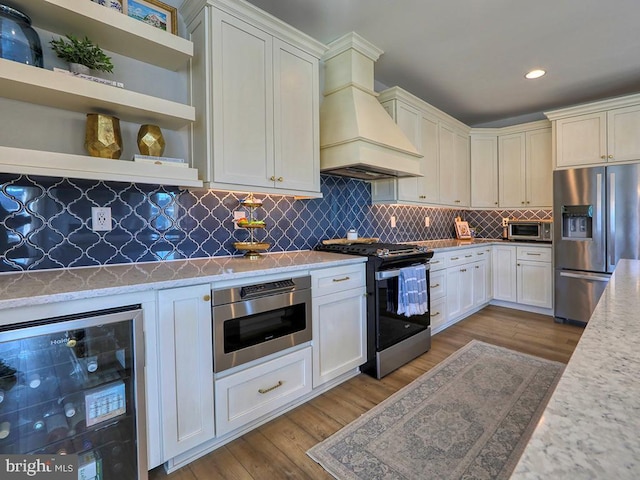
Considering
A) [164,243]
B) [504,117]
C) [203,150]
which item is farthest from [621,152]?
[164,243]

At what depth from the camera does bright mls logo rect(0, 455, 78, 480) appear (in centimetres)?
118

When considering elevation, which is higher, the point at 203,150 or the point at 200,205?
the point at 203,150

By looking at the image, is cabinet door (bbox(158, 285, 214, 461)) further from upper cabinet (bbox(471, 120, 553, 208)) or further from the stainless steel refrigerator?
upper cabinet (bbox(471, 120, 553, 208))

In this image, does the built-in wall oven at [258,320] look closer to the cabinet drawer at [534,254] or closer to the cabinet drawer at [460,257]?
the cabinet drawer at [460,257]

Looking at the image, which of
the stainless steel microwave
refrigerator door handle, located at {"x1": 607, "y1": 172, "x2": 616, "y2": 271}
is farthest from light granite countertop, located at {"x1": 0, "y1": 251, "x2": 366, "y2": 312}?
the stainless steel microwave

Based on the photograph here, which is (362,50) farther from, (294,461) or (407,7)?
(294,461)

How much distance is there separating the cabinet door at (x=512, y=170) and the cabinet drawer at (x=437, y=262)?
1.86m

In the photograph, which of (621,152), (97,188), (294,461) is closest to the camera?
(294,461)

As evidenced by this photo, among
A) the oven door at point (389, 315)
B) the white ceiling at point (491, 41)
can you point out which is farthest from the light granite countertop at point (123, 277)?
the white ceiling at point (491, 41)

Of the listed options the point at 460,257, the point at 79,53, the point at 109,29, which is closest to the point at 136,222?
the point at 79,53

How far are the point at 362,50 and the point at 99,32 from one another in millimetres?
1910

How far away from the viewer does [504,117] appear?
455 cm

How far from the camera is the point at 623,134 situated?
3330mm

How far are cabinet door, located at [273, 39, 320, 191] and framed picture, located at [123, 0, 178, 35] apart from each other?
2.16 feet
